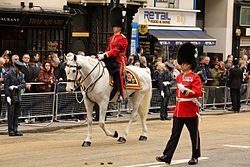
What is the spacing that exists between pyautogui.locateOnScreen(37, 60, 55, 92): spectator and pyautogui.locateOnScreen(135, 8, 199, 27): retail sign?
14392mm

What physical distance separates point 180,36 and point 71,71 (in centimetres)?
2150

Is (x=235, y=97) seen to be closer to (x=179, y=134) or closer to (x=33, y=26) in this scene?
(x=33, y=26)

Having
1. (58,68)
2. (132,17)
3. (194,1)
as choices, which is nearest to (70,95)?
(58,68)

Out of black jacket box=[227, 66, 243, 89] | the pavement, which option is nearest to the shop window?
the pavement

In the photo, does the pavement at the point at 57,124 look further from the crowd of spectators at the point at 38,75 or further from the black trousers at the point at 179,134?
the black trousers at the point at 179,134

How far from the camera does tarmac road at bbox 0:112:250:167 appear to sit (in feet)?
42.5

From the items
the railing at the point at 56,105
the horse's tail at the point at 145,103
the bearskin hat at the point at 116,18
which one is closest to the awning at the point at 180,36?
the railing at the point at 56,105

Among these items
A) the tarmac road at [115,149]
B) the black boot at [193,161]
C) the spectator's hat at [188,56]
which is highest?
the spectator's hat at [188,56]

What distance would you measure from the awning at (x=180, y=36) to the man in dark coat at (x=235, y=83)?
819 centimetres

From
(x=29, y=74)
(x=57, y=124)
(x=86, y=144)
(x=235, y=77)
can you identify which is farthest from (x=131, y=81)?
(x=235, y=77)

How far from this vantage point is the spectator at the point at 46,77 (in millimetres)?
20062

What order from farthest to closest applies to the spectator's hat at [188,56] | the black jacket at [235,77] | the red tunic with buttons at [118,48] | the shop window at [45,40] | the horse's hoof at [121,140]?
the shop window at [45,40] → the black jacket at [235,77] → the horse's hoof at [121,140] → the red tunic with buttons at [118,48] → the spectator's hat at [188,56]

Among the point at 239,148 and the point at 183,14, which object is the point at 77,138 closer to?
the point at 239,148

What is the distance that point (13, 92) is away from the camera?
56.2 ft
